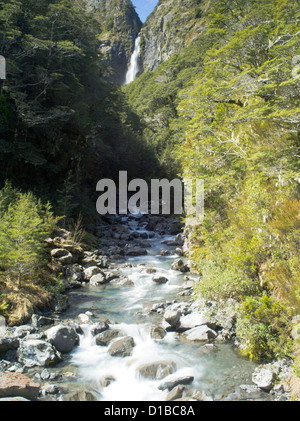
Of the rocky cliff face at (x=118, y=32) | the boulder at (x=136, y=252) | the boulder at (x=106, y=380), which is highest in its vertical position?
the rocky cliff face at (x=118, y=32)

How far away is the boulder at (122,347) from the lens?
19.6 feet

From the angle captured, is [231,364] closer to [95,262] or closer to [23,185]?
[95,262]

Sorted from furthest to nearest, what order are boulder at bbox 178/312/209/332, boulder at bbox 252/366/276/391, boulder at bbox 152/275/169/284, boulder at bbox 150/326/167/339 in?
boulder at bbox 152/275/169/284, boulder at bbox 178/312/209/332, boulder at bbox 150/326/167/339, boulder at bbox 252/366/276/391

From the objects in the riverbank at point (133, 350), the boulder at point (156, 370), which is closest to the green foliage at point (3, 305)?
the riverbank at point (133, 350)

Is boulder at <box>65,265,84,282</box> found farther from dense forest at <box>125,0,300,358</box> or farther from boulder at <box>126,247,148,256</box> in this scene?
A: dense forest at <box>125,0,300,358</box>

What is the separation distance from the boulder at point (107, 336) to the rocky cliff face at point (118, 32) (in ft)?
277

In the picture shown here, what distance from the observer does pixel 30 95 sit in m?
16.6

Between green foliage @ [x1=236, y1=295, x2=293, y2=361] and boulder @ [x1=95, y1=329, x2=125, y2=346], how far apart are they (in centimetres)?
266

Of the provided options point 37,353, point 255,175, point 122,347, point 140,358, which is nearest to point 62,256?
point 37,353

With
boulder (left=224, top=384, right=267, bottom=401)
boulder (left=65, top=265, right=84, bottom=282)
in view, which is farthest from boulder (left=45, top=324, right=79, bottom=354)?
boulder (left=65, top=265, right=84, bottom=282)

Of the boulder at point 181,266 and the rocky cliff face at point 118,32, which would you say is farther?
the rocky cliff face at point 118,32

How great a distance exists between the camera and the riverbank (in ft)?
15.6

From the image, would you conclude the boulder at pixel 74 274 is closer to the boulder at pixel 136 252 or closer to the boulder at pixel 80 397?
the boulder at pixel 136 252

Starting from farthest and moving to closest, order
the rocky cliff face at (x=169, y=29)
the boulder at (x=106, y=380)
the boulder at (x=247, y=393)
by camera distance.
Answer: the rocky cliff face at (x=169, y=29) → the boulder at (x=106, y=380) → the boulder at (x=247, y=393)
